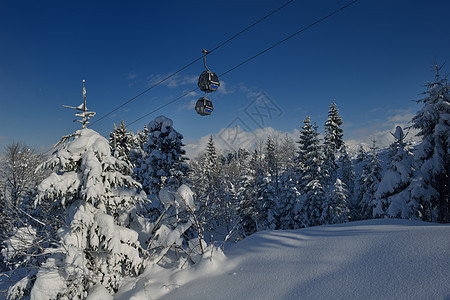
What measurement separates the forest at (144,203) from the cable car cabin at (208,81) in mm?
3336

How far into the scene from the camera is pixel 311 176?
24922mm

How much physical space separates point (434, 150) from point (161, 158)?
1619cm

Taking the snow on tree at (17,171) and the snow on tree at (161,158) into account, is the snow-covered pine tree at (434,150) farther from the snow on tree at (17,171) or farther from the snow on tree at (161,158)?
the snow on tree at (17,171)

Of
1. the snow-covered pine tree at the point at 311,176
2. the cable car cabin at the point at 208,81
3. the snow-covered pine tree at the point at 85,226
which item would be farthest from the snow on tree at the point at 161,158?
the snow-covered pine tree at the point at 311,176

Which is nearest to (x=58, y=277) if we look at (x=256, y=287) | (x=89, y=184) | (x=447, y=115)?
(x=89, y=184)

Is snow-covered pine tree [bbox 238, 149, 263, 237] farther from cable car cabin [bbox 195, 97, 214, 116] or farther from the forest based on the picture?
cable car cabin [bbox 195, 97, 214, 116]

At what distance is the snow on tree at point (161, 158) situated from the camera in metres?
16.2

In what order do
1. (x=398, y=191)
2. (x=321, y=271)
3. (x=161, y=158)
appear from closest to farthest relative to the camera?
1. (x=321, y=271)
2. (x=398, y=191)
3. (x=161, y=158)

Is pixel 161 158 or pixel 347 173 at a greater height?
pixel 161 158

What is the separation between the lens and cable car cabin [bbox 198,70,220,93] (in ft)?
25.2

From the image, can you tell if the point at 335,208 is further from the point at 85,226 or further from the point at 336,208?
the point at 85,226

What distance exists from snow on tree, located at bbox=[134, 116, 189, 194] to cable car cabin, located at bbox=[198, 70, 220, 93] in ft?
30.2

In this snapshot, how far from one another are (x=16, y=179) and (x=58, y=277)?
2248 cm

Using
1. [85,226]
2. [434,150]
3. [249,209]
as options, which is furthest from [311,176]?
[85,226]
